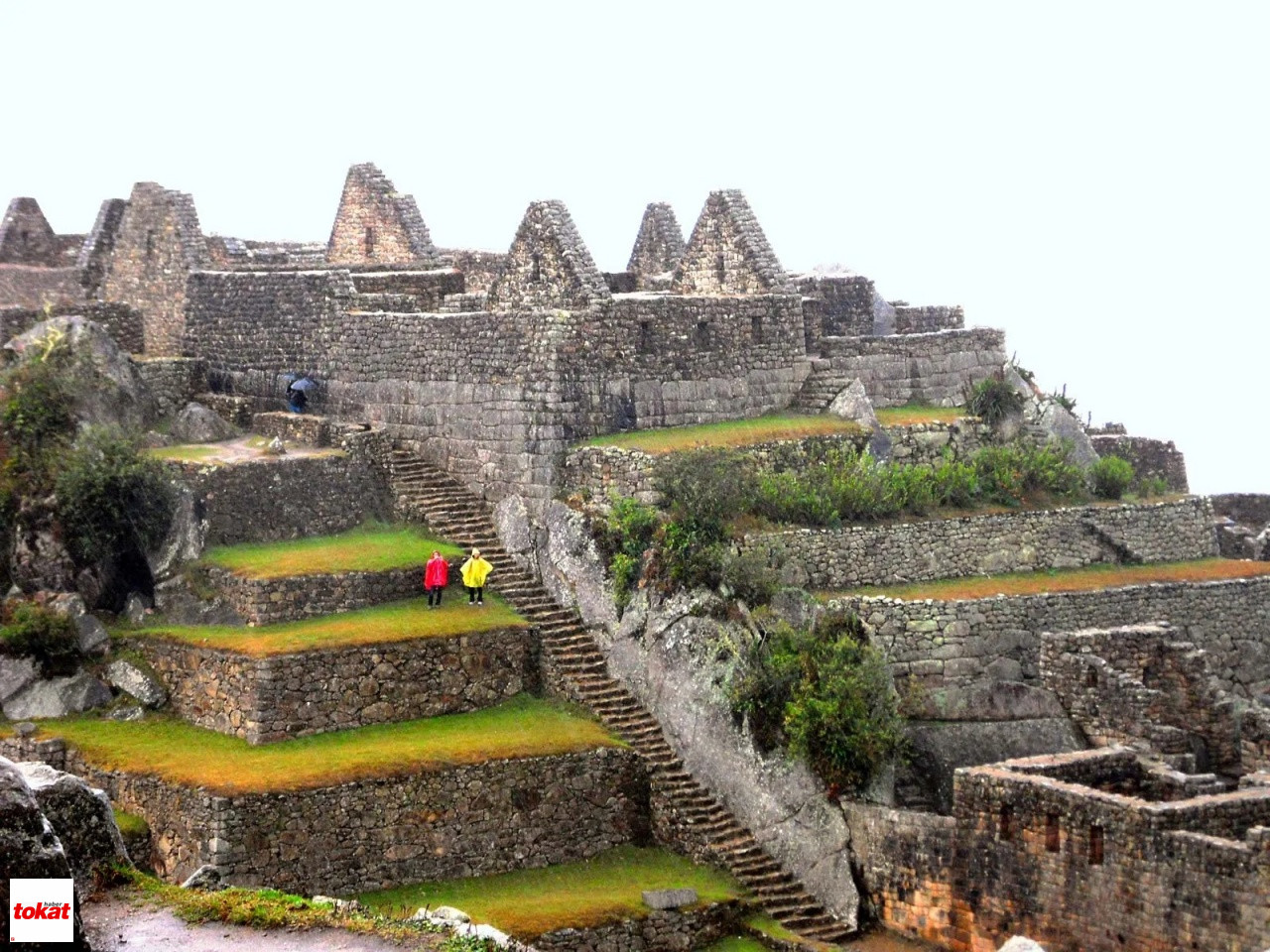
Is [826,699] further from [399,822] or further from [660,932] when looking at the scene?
[399,822]

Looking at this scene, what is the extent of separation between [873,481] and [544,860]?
9.06 metres

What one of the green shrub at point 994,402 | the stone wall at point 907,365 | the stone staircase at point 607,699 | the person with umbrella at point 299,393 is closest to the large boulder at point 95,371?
the person with umbrella at point 299,393

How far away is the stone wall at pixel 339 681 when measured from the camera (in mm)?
40125

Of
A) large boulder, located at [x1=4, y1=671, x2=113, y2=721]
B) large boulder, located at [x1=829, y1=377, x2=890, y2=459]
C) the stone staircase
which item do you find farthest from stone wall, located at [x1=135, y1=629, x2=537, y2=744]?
large boulder, located at [x1=829, y1=377, x2=890, y2=459]

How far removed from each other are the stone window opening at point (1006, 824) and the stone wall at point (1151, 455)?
16.5 metres

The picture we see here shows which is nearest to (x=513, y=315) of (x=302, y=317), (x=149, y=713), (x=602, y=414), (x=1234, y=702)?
(x=602, y=414)

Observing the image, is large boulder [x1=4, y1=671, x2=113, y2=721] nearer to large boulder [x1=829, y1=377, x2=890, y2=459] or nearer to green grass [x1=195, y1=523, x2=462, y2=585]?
green grass [x1=195, y1=523, x2=462, y2=585]

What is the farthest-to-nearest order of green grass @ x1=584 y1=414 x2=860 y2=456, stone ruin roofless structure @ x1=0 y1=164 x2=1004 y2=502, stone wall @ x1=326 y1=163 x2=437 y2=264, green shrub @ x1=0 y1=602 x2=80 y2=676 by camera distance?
stone wall @ x1=326 y1=163 x2=437 y2=264, stone ruin roofless structure @ x1=0 y1=164 x2=1004 y2=502, green grass @ x1=584 y1=414 x2=860 y2=456, green shrub @ x1=0 y1=602 x2=80 y2=676

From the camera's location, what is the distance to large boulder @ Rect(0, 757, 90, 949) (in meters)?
23.4

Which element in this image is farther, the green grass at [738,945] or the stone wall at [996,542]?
the stone wall at [996,542]

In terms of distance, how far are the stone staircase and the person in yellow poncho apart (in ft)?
1.61

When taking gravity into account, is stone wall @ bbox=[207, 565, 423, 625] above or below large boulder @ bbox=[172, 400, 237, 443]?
below

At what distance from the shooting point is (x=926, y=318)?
5153 cm

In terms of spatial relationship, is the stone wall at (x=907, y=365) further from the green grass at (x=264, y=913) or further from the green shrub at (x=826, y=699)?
the green grass at (x=264, y=913)
